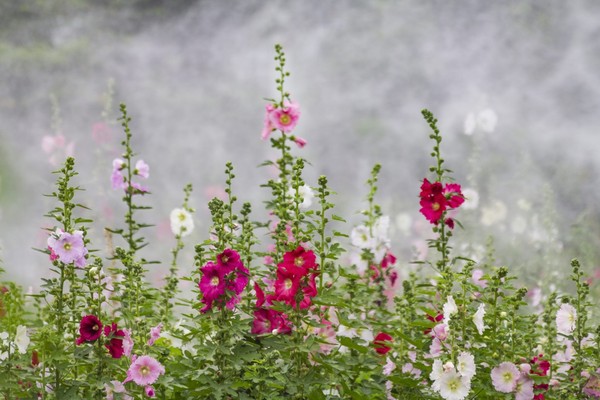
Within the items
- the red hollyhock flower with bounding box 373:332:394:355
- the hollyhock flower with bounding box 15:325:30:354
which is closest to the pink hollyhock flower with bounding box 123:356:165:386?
the hollyhock flower with bounding box 15:325:30:354

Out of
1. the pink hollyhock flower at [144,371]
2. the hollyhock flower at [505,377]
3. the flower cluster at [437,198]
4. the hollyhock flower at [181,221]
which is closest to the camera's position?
the pink hollyhock flower at [144,371]

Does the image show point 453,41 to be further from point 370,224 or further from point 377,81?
point 370,224

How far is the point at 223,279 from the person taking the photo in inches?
81.1

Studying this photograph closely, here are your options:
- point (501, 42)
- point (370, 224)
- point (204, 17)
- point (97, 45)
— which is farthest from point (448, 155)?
point (370, 224)

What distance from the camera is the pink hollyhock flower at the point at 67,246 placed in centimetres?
206

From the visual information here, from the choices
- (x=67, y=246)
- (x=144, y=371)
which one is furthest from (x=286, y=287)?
(x=67, y=246)

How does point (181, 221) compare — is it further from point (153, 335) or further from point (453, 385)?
point (453, 385)

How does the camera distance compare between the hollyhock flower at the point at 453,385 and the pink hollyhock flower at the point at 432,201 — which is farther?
the pink hollyhock flower at the point at 432,201

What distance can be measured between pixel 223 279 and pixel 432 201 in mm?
601

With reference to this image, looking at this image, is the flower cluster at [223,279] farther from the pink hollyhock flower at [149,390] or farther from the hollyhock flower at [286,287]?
the pink hollyhock flower at [149,390]

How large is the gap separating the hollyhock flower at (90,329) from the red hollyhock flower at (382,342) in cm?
70

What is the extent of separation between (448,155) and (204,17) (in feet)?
7.97

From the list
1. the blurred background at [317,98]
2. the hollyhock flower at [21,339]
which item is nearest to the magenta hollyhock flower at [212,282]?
the hollyhock flower at [21,339]

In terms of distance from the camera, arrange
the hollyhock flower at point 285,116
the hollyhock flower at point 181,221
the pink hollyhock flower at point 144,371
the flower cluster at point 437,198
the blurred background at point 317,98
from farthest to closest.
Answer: the blurred background at point 317,98, the hollyhock flower at point 181,221, the hollyhock flower at point 285,116, the flower cluster at point 437,198, the pink hollyhock flower at point 144,371
